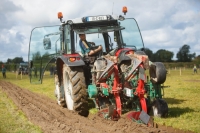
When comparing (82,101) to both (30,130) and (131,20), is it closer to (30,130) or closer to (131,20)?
(30,130)

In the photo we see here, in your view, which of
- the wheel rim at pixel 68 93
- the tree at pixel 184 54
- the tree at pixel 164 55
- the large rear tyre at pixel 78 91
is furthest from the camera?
the tree at pixel 184 54

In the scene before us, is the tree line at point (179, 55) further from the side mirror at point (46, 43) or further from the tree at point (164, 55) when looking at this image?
the side mirror at point (46, 43)

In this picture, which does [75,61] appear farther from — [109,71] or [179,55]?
[179,55]

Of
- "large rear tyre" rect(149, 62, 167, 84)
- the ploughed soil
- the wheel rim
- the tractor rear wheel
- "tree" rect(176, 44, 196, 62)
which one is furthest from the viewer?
"tree" rect(176, 44, 196, 62)

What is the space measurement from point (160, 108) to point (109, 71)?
1.41 meters

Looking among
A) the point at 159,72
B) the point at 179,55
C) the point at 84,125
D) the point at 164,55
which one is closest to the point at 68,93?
the point at 84,125

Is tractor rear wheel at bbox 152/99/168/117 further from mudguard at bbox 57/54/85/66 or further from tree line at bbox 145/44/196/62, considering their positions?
tree line at bbox 145/44/196/62

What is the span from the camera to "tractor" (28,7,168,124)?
6992 millimetres

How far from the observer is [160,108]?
7.22 m

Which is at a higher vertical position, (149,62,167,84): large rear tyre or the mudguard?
the mudguard

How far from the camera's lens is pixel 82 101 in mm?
7812

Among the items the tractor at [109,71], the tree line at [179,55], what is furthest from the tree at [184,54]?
the tractor at [109,71]

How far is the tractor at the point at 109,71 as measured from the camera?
699 centimetres

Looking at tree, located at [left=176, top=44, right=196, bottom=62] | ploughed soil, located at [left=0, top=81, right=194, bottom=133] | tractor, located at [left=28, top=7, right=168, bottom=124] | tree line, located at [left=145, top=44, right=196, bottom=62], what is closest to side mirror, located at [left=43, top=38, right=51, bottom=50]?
tractor, located at [left=28, top=7, right=168, bottom=124]
